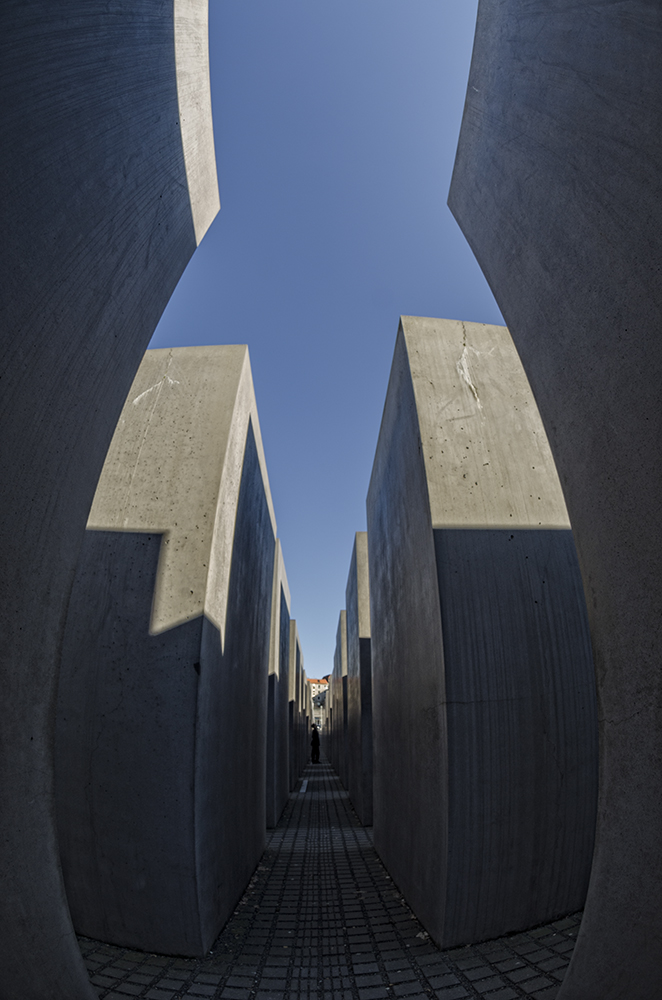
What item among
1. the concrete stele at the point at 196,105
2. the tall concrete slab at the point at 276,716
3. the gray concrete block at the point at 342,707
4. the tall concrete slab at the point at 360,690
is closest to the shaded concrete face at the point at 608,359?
the concrete stele at the point at 196,105

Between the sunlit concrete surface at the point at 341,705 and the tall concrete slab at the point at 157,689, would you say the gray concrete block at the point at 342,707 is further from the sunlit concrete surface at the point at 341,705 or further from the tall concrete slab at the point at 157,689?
the tall concrete slab at the point at 157,689

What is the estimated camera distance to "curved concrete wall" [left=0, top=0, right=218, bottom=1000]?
1.67 metres

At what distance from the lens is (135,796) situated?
399cm

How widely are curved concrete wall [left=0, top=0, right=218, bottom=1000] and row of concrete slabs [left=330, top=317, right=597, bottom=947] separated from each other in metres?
2.98

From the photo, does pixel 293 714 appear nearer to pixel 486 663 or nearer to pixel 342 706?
pixel 342 706

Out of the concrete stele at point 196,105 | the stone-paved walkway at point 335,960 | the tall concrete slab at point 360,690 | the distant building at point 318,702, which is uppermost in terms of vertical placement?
the concrete stele at point 196,105

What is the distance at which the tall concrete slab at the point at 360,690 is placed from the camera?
9.73m

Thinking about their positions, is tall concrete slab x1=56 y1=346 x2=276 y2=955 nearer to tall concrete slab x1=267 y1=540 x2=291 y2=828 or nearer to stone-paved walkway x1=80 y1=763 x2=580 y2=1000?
stone-paved walkway x1=80 y1=763 x2=580 y2=1000

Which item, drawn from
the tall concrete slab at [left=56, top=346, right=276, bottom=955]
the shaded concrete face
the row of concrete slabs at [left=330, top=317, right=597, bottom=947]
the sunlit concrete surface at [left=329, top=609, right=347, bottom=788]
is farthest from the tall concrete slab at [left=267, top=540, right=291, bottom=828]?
the shaded concrete face

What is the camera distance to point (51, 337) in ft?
6.39

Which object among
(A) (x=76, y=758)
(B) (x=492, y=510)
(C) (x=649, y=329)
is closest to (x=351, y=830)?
(A) (x=76, y=758)

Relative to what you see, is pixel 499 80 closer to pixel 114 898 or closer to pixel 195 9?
pixel 195 9

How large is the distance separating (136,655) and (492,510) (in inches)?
131

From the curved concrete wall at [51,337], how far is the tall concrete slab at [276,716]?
7706 mm
